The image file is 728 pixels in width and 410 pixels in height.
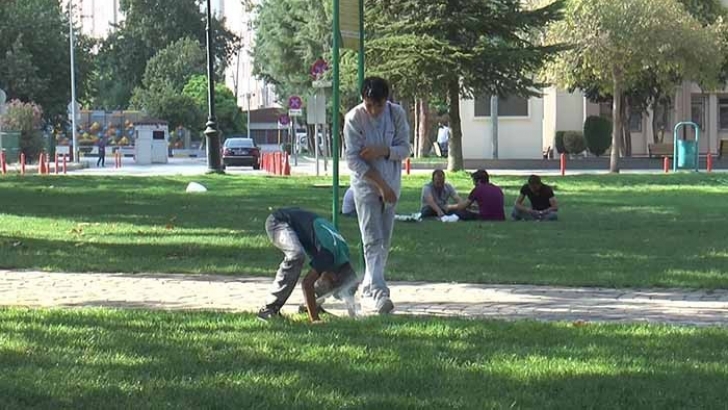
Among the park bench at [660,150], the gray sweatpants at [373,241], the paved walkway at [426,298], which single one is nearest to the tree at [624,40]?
the park bench at [660,150]

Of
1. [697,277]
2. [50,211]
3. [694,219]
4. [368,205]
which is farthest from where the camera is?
[50,211]

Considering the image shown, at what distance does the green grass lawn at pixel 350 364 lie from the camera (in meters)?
5.21

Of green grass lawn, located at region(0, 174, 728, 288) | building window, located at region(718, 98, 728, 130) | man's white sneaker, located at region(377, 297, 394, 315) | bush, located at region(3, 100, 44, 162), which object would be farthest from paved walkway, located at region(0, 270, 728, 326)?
building window, located at region(718, 98, 728, 130)

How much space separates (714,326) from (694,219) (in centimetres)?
993

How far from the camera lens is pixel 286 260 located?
7.77 metres

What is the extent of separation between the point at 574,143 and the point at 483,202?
1293 inches

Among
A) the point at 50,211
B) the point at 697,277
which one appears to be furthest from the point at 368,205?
the point at 50,211

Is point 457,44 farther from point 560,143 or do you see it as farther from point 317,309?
point 317,309

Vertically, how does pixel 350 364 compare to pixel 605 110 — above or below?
below

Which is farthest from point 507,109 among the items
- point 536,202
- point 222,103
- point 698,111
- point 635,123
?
point 222,103

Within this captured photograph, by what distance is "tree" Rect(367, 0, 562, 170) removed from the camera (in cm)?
3019

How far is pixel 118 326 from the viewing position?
24.3 ft

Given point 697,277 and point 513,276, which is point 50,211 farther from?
point 697,277

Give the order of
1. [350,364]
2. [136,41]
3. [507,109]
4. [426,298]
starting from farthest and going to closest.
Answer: [136,41], [507,109], [426,298], [350,364]
